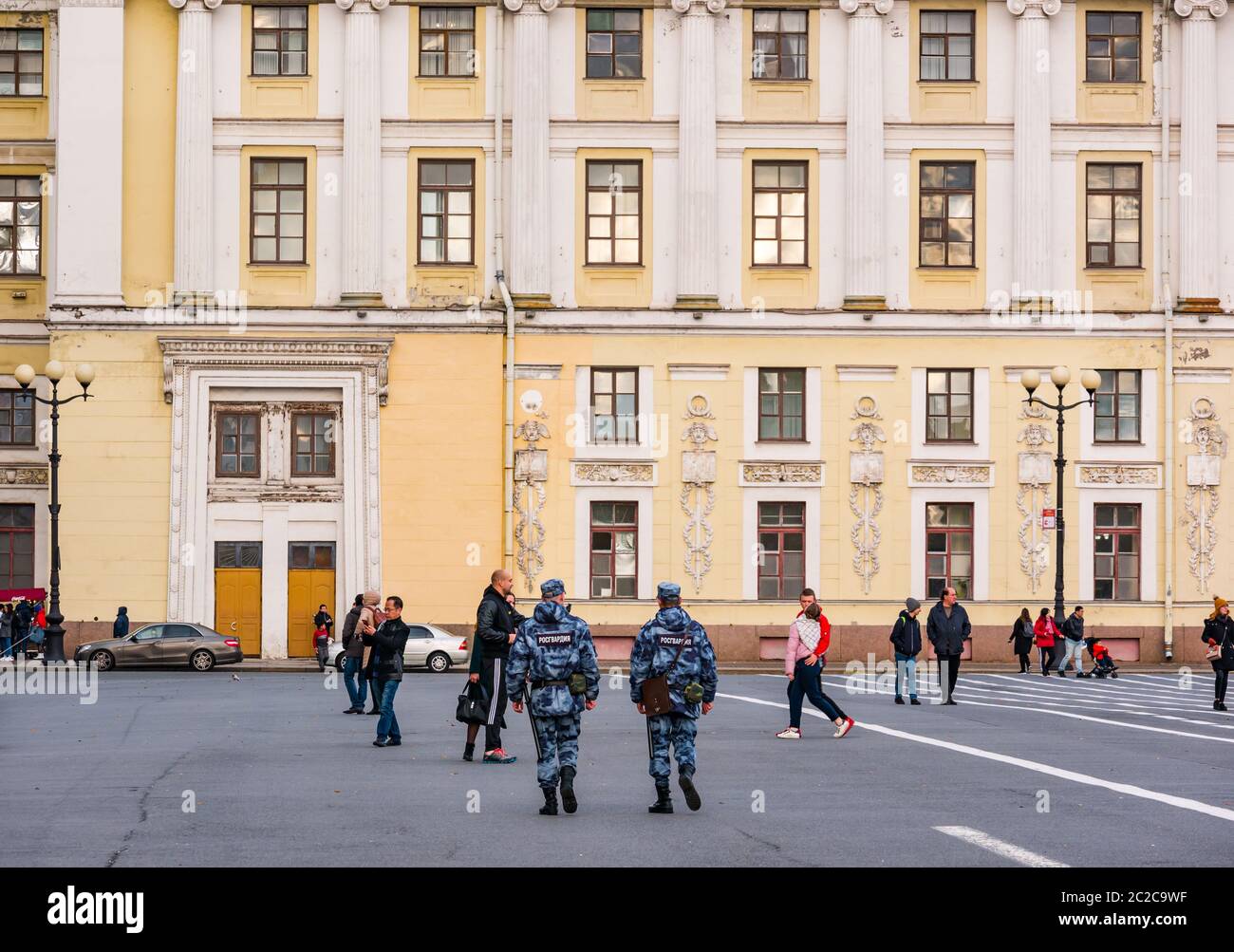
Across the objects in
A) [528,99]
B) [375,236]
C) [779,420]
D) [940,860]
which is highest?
[528,99]

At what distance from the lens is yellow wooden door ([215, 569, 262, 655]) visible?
46.5 m

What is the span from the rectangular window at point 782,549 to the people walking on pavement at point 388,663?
23.4m

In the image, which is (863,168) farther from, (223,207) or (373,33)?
(223,207)

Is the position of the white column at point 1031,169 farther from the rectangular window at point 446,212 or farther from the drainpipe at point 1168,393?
the rectangular window at point 446,212

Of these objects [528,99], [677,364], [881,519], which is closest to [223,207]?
[528,99]

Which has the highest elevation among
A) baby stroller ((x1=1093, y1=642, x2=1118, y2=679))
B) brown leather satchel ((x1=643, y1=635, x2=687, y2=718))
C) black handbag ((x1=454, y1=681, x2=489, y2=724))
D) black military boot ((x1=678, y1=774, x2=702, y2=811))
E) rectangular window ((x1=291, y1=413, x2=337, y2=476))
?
rectangular window ((x1=291, y1=413, x2=337, y2=476))

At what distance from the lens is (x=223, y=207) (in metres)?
46.8

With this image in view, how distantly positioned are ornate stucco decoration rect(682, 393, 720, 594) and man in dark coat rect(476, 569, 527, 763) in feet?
84.5

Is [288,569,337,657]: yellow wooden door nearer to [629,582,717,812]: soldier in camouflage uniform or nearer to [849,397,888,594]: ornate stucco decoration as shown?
[849,397,888,594]: ornate stucco decoration

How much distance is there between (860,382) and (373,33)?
14848mm

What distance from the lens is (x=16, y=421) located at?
160 ft

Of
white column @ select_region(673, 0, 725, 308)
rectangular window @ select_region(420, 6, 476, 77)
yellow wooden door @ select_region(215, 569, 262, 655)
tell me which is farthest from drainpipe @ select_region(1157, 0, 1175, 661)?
yellow wooden door @ select_region(215, 569, 262, 655)
